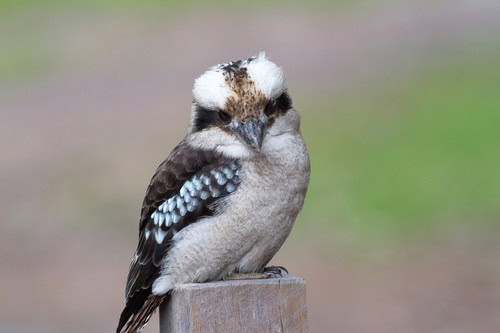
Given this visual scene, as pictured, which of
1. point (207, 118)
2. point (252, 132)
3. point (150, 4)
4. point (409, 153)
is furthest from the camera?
point (150, 4)

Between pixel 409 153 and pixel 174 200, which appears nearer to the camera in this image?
pixel 174 200

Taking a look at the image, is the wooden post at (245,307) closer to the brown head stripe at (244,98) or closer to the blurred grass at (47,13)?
the brown head stripe at (244,98)

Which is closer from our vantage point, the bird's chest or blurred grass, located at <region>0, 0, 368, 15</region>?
the bird's chest

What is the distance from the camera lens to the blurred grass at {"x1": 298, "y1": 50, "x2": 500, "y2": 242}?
16.0 meters

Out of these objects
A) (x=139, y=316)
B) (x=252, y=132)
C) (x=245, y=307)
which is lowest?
(x=245, y=307)

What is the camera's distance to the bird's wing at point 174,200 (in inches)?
216

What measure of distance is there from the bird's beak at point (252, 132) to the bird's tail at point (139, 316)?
2.31ft

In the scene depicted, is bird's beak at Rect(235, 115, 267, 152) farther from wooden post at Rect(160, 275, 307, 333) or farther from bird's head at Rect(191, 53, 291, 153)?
wooden post at Rect(160, 275, 307, 333)

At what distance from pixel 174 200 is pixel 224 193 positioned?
22 centimetres

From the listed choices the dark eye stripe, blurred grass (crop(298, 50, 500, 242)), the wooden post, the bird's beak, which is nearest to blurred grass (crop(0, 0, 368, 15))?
blurred grass (crop(298, 50, 500, 242))

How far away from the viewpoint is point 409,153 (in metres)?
18.1

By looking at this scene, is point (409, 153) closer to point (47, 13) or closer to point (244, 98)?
point (47, 13)

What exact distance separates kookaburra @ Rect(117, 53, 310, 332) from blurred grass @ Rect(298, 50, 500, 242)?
32.5 ft

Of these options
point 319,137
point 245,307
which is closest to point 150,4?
point 319,137
